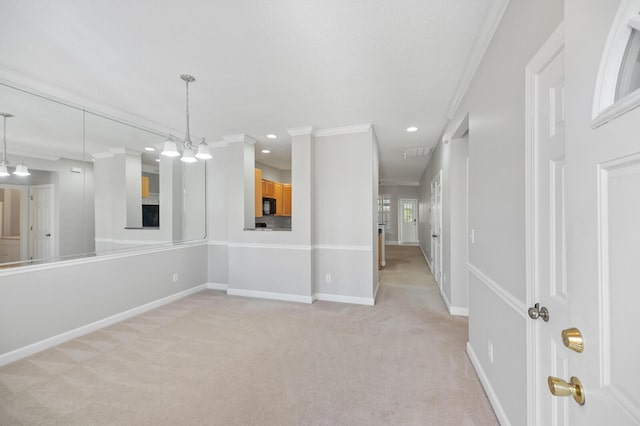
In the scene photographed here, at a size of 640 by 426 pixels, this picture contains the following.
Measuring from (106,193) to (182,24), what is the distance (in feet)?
8.71

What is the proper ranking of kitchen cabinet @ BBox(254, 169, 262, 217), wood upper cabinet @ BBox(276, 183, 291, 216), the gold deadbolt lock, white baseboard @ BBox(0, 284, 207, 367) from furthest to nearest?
wood upper cabinet @ BBox(276, 183, 291, 216) < kitchen cabinet @ BBox(254, 169, 262, 217) < white baseboard @ BBox(0, 284, 207, 367) < the gold deadbolt lock

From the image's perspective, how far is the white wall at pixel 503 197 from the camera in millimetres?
1388

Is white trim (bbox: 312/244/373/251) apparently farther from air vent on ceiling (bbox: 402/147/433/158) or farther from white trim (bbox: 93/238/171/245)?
air vent on ceiling (bbox: 402/147/433/158)

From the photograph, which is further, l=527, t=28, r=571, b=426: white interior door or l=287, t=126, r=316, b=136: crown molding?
l=287, t=126, r=316, b=136: crown molding

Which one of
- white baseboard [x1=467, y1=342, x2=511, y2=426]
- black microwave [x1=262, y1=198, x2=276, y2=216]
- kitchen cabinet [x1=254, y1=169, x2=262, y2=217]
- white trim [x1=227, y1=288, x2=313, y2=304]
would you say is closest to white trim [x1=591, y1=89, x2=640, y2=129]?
white baseboard [x1=467, y1=342, x2=511, y2=426]

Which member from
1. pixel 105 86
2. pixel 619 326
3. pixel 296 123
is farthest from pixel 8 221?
pixel 619 326

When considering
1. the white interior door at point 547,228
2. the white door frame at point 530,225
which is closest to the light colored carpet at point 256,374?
the white door frame at point 530,225

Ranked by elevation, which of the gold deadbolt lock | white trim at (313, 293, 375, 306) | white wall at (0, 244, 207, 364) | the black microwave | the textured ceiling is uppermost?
the textured ceiling

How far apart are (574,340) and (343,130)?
3654mm

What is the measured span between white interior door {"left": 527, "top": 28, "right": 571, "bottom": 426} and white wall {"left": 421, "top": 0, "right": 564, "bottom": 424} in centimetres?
10

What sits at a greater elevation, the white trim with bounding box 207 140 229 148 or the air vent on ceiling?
the air vent on ceiling

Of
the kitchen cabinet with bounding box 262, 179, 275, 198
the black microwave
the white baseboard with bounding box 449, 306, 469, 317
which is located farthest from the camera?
the kitchen cabinet with bounding box 262, 179, 275, 198

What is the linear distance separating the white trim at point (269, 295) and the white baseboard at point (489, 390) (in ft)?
7.22

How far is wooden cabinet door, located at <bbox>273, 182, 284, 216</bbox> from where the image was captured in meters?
6.52
